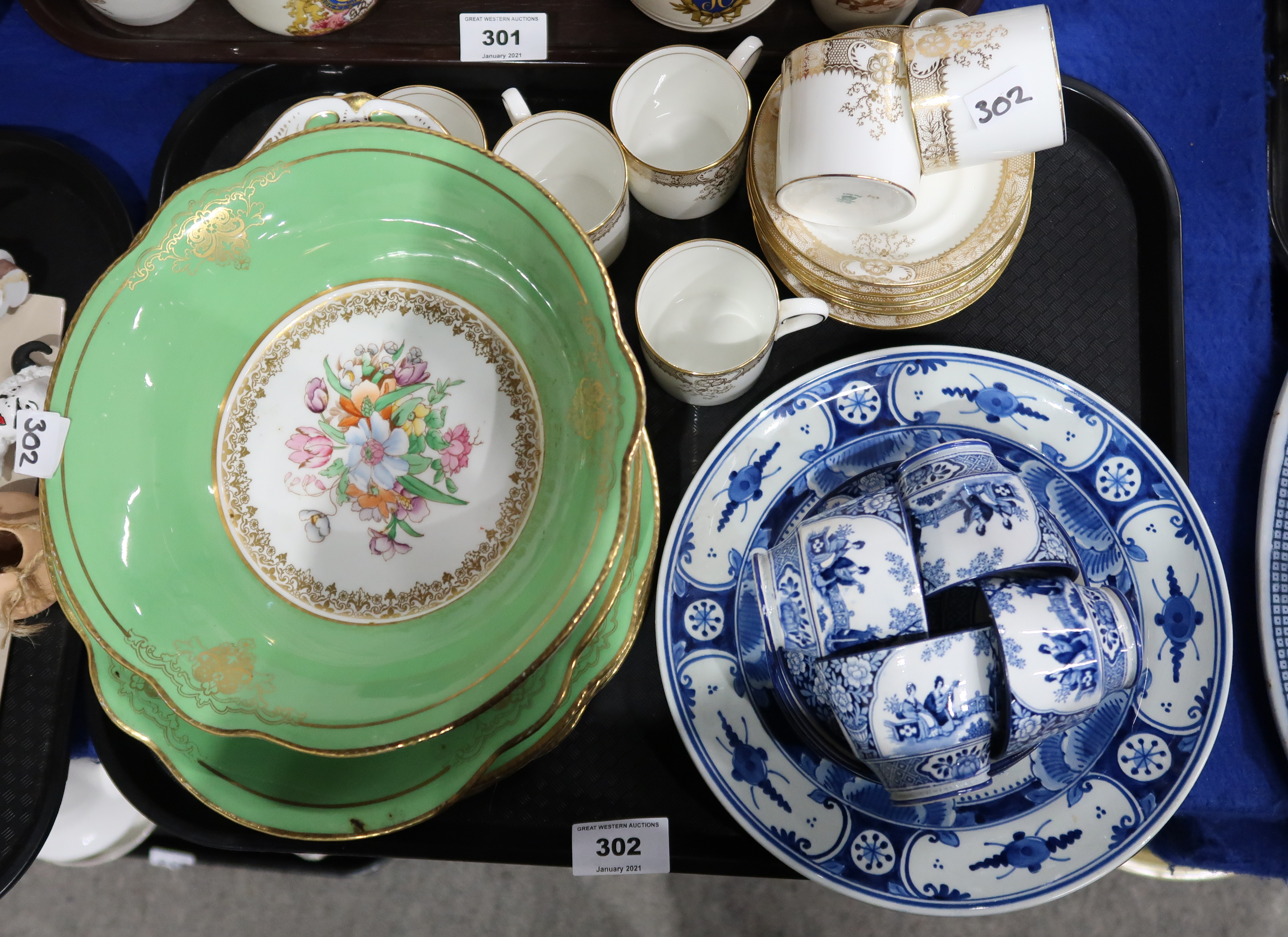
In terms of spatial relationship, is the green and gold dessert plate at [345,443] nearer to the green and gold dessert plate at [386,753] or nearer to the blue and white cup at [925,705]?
the green and gold dessert plate at [386,753]

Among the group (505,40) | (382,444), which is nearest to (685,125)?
(505,40)

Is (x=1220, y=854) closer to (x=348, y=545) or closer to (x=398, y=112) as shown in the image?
(x=348, y=545)

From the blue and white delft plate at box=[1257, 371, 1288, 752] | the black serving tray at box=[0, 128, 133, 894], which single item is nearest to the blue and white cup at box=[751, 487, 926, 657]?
the blue and white delft plate at box=[1257, 371, 1288, 752]

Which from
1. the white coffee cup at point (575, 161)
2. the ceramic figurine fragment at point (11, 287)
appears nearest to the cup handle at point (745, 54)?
the white coffee cup at point (575, 161)

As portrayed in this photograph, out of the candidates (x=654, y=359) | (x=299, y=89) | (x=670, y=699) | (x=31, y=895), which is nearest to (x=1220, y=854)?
(x=670, y=699)

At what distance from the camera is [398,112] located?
69 cm

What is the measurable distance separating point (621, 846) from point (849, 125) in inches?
24.9

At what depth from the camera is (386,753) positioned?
0.56 m

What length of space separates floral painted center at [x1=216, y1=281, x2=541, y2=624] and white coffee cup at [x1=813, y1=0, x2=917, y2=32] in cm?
46

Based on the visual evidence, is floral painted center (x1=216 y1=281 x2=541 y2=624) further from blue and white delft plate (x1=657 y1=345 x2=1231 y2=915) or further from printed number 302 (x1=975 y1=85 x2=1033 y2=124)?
printed number 302 (x1=975 y1=85 x2=1033 y2=124)

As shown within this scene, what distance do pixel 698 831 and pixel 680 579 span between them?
0.24m

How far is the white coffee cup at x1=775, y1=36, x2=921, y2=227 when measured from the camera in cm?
64

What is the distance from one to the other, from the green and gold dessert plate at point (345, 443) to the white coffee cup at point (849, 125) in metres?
0.25

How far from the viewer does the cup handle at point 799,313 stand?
676 millimetres
